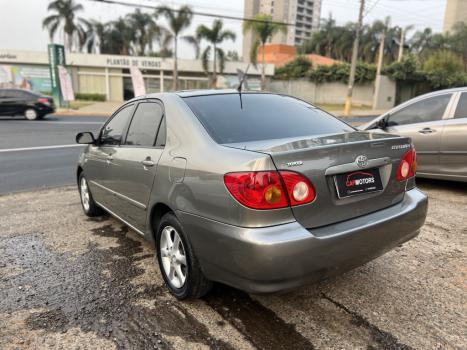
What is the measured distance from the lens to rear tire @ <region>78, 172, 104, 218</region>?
488cm

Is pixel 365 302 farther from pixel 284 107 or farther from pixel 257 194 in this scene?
pixel 284 107

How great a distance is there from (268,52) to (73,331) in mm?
52616

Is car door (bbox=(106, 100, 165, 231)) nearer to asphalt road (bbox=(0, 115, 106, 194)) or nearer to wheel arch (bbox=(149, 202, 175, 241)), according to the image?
wheel arch (bbox=(149, 202, 175, 241))

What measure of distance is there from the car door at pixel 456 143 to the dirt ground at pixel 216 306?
190cm

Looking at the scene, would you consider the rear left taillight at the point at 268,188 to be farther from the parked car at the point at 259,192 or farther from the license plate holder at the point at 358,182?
the license plate holder at the point at 358,182

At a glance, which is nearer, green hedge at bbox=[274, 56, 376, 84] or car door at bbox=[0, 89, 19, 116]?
car door at bbox=[0, 89, 19, 116]

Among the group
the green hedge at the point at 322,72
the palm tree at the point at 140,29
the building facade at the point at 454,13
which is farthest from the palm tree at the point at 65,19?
the building facade at the point at 454,13

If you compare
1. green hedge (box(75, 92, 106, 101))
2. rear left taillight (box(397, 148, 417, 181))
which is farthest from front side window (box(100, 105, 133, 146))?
green hedge (box(75, 92, 106, 101))

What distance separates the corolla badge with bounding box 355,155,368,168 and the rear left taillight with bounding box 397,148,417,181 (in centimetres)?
46

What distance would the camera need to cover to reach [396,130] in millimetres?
6266

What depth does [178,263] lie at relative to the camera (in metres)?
2.94

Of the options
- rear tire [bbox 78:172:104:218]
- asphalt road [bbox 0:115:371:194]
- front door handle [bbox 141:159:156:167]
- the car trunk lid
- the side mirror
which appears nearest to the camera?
the car trunk lid

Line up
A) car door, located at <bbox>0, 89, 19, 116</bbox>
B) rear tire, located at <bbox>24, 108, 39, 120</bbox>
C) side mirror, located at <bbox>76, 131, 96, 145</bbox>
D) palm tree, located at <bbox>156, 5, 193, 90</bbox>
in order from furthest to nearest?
palm tree, located at <bbox>156, 5, 193, 90</bbox> < rear tire, located at <bbox>24, 108, 39, 120</bbox> < car door, located at <bbox>0, 89, 19, 116</bbox> < side mirror, located at <bbox>76, 131, 96, 145</bbox>

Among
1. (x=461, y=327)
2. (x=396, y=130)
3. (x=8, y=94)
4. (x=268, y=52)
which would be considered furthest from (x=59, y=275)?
(x=268, y=52)
